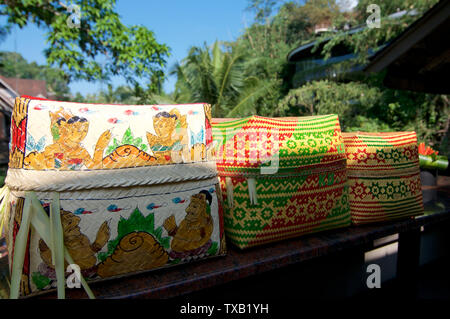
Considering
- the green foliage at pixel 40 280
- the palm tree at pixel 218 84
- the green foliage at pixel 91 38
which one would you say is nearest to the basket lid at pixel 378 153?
the green foliage at pixel 40 280

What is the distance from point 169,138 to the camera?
35.7 inches

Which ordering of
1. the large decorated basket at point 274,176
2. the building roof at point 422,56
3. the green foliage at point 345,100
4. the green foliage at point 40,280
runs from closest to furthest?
A: the green foliage at point 40,280
the large decorated basket at point 274,176
the building roof at point 422,56
the green foliage at point 345,100

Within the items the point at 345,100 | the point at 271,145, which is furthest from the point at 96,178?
the point at 345,100

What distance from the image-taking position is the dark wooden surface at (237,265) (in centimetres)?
81

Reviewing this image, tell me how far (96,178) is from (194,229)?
1.10ft

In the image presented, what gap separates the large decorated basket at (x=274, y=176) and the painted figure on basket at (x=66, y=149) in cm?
45

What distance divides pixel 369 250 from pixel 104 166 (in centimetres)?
142

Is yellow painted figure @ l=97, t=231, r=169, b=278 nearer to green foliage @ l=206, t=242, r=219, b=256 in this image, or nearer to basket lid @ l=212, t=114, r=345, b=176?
green foliage @ l=206, t=242, r=219, b=256

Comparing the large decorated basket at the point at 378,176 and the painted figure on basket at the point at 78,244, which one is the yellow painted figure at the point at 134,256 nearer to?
the painted figure on basket at the point at 78,244

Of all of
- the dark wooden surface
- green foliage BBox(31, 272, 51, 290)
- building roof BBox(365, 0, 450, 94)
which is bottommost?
the dark wooden surface

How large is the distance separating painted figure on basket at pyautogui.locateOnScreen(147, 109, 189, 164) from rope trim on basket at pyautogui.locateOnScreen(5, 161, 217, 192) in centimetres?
3

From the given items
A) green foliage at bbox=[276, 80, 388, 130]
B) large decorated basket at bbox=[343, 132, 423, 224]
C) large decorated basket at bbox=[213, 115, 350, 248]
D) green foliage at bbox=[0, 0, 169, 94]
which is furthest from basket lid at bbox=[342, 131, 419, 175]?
green foliage at bbox=[276, 80, 388, 130]

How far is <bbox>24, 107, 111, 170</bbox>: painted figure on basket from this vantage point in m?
0.79
